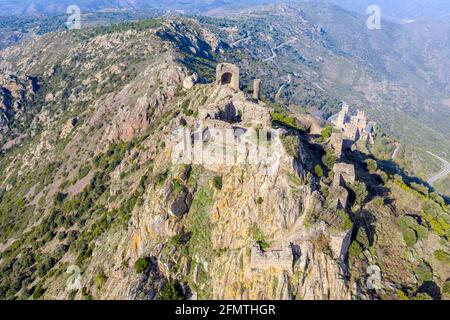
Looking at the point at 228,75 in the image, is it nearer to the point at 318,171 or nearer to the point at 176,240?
the point at 318,171

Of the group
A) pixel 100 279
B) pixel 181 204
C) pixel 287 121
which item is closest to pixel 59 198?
pixel 100 279

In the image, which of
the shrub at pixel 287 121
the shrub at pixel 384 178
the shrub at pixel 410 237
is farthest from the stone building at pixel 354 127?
the shrub at pixel 410 237

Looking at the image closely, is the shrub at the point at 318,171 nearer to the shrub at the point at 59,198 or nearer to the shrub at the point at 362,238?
the shrub at the point at 362,238

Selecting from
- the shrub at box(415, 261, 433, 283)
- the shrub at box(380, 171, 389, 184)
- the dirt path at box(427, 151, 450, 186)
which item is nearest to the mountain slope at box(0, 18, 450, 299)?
the shrub at box(415, 261, 433, 283)

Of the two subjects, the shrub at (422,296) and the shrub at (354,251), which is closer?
the shrub at (422,296)

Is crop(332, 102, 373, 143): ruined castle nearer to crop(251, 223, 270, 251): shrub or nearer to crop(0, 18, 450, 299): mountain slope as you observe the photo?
crop(0, 18, 450, 299): mountain slope

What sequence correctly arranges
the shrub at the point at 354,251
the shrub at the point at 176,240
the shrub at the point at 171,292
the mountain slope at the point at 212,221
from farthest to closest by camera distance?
the shrub at the point at 176,240 → the shrub at the point at 171,292 → the shrub at the point at 354,251 → the mountain slope at the point at 212,221
